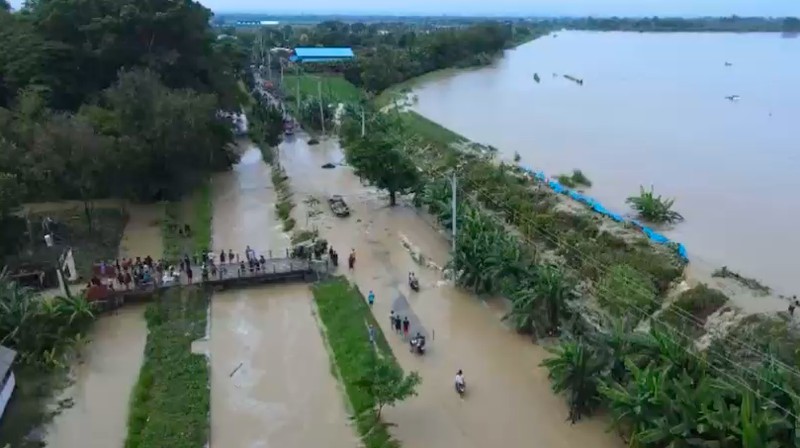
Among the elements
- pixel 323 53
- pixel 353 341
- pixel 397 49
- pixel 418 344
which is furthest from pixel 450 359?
pixel 397 49

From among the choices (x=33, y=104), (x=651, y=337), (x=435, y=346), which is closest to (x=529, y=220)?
(x=435, y=346)

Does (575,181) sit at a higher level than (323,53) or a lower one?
lower

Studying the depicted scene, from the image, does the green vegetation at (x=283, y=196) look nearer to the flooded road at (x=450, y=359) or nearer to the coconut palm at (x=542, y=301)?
the flooded road at (x=450, y=359)

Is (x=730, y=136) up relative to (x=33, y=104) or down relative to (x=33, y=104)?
down

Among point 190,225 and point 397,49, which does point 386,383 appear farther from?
point 397,49

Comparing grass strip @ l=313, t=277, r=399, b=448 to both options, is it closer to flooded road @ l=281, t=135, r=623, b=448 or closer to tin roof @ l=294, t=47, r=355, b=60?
flooded road @ l=281, t=135, r=623, b=448

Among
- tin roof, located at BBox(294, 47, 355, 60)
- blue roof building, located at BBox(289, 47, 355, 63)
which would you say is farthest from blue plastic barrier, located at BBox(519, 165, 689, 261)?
tin roof, located at BBox(294, 47, 355, 60)

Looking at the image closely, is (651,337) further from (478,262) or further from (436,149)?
(436,149)
